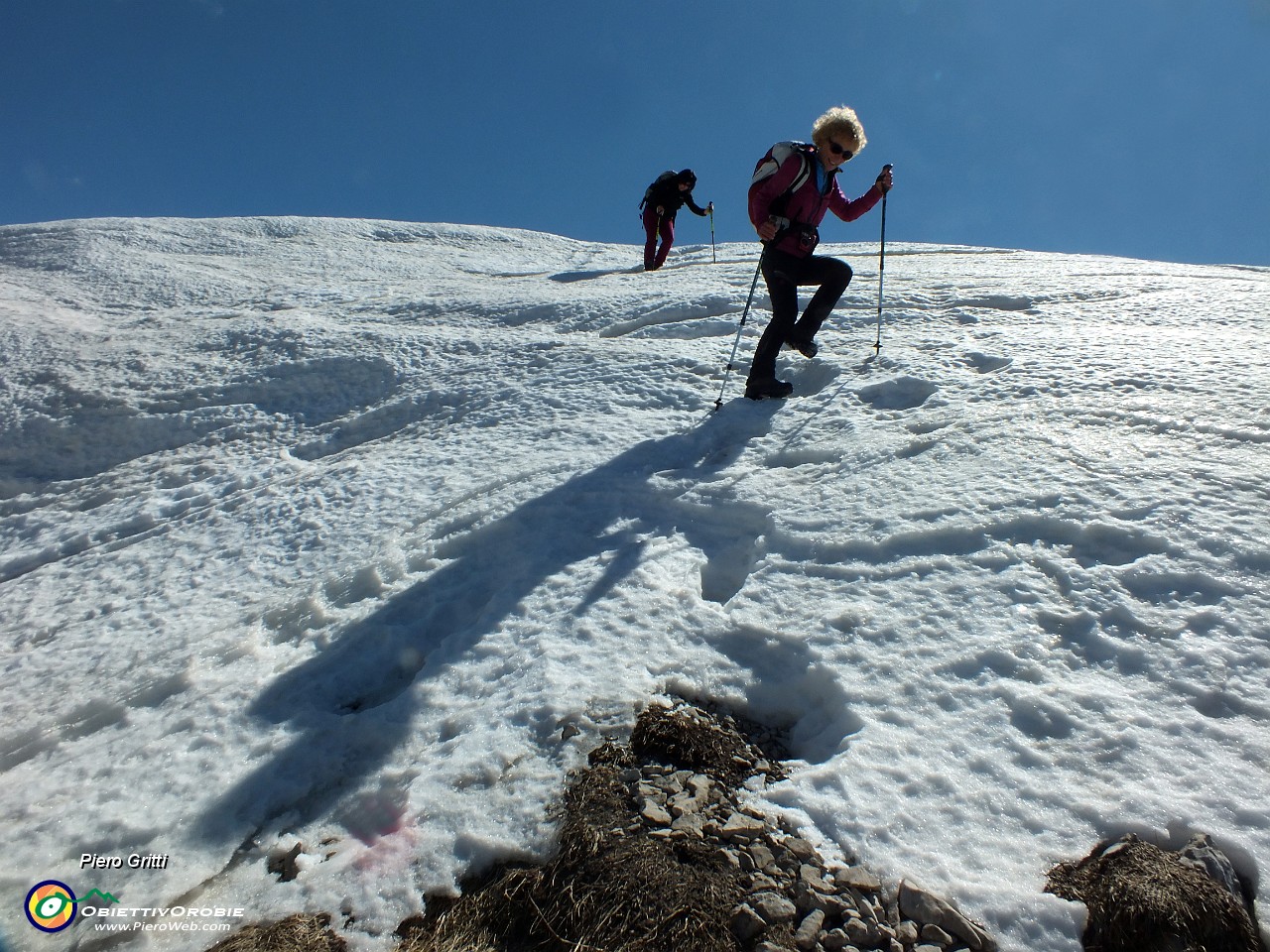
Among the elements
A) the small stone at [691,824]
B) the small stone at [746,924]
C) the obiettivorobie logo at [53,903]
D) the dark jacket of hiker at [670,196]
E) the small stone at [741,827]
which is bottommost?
the obiettivorobie logo at [53,903]

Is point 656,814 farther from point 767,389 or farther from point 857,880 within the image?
point 767,389

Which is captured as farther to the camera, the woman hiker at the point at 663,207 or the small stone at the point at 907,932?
the woman hiker at the point at 663,207

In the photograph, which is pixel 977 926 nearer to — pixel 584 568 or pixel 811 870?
pixel 811 870

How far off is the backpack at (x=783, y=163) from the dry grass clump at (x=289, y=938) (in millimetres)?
5489

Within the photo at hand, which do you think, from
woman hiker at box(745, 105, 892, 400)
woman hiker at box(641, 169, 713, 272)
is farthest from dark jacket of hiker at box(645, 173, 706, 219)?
woman hiker at box(745, 105, 892, 400)

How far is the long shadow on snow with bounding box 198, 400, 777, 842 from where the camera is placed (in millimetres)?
2998

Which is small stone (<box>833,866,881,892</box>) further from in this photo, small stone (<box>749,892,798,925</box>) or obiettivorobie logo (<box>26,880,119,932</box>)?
obiettivorobie logo (<box>26,880,119,932</box>)

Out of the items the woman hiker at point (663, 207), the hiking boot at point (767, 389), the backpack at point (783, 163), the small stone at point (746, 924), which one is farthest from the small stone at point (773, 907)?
the woman hiker at point (663, 207)

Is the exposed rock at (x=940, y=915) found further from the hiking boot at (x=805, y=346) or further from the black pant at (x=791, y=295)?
the hiking boot at (x=805, y=346)

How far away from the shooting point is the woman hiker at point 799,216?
5660mm

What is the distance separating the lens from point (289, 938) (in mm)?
2283

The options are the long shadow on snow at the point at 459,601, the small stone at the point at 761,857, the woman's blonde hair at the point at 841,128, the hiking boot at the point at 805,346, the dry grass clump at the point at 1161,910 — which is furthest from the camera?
the hiking boot at the point at 805,346

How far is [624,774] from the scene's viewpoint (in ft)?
9.16

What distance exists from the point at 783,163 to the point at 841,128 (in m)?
0.55
